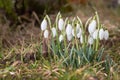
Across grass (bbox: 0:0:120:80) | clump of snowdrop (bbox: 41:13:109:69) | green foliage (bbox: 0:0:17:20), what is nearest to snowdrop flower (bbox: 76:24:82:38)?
clump of snowdrop (bbox: 41:13:109:69)

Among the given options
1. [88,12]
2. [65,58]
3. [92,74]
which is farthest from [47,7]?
[92,74]

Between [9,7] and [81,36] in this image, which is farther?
[9,7]

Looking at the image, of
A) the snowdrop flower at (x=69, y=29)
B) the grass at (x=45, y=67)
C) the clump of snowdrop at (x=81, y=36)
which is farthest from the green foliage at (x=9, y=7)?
the snowdrop flower at (x=69, y=29)

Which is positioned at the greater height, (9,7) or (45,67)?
(9,7)

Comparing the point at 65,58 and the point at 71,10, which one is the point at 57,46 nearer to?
the point at 65,58

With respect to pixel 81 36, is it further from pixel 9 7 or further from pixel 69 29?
pixel 9 7

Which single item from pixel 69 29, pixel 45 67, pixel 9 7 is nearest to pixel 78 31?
pixel 69 29

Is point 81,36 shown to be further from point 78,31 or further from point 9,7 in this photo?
point 9,7

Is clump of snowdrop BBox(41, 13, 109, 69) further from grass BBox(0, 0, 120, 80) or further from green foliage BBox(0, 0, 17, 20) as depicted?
green foliage BBox(0, 0, 17, 20)

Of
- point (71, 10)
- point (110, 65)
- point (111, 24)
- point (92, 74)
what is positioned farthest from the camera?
point (71, 10)

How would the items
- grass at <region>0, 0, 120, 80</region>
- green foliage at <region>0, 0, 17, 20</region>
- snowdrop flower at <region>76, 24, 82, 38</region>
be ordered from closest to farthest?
grass at <region>0, 0, 120, 80</region> < snowdrop flower at <region>76, 24, 82, 38</region> < green foliage at <region>0, 0, 17, 20</region>

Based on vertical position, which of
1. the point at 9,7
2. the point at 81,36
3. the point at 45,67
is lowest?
the point at 45,67
